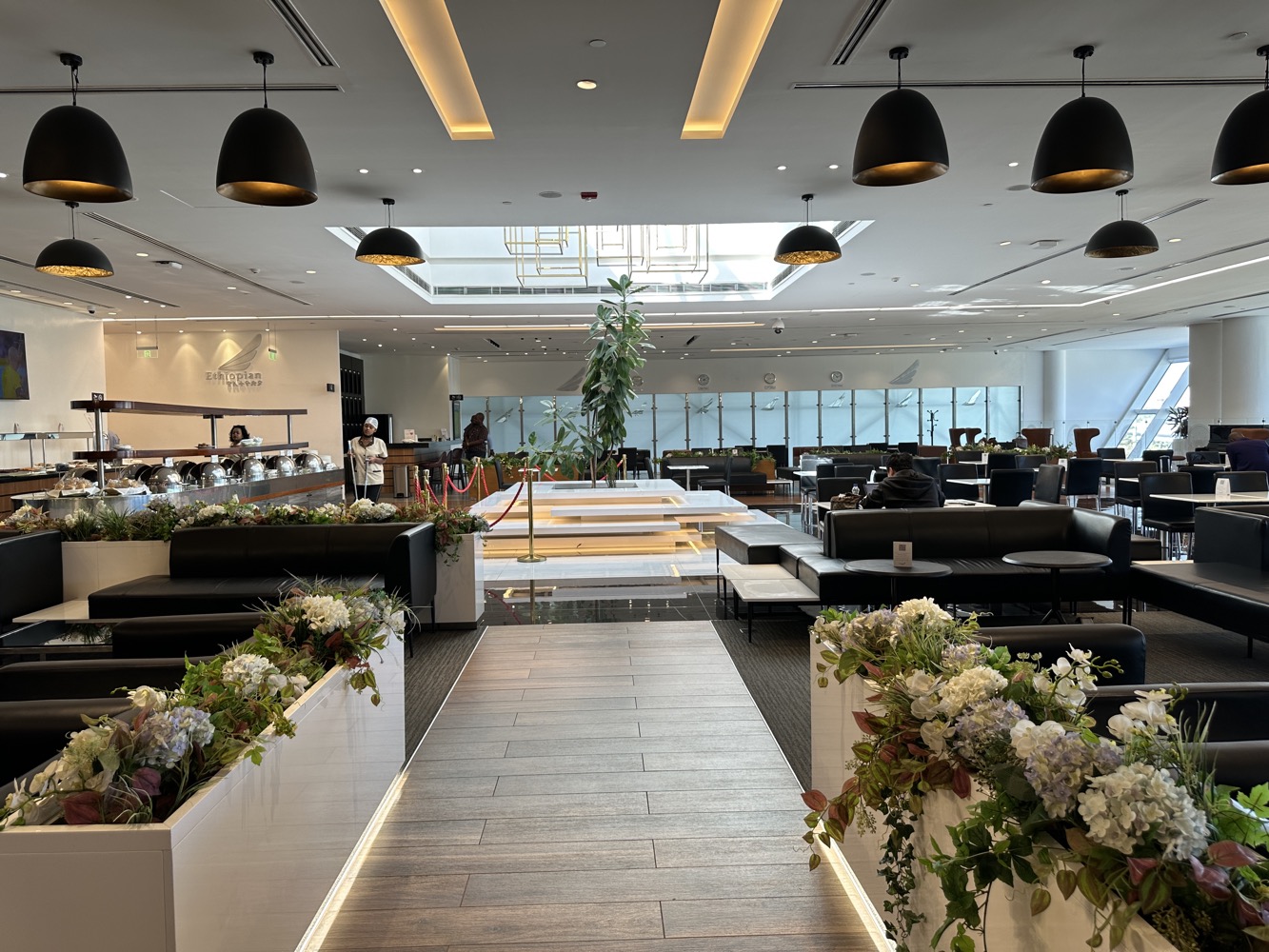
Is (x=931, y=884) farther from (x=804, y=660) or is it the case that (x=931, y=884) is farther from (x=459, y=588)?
(x=459, y=588)

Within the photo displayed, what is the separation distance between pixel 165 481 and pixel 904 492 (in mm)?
6540

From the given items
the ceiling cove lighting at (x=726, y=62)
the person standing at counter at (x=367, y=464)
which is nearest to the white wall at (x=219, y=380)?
the person standing at counter at (x=367, y=464)

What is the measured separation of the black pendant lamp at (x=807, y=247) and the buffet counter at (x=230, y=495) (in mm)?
4364

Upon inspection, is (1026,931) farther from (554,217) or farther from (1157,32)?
(554,217)

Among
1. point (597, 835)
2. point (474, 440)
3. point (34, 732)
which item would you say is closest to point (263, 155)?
point (34, 732)

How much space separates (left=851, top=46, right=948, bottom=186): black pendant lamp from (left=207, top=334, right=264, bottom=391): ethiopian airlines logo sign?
15.5 meters

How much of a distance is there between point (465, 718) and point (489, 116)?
375 centimetres

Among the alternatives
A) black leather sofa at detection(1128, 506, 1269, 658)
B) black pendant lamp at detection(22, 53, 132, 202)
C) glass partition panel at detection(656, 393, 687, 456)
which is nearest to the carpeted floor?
black leather sofa at detection(1128, 506, 1269, 658)

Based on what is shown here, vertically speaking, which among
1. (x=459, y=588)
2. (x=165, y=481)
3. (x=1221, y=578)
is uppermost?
(x=165, y=481)

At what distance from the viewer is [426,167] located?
6602mm

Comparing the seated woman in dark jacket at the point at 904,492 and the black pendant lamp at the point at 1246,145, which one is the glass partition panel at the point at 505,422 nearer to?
the seated woman in dark jacket at the point at 904,492

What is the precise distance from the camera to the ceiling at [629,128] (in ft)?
14.0

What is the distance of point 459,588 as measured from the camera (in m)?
6.63

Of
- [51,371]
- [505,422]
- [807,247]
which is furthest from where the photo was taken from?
[505,422]
